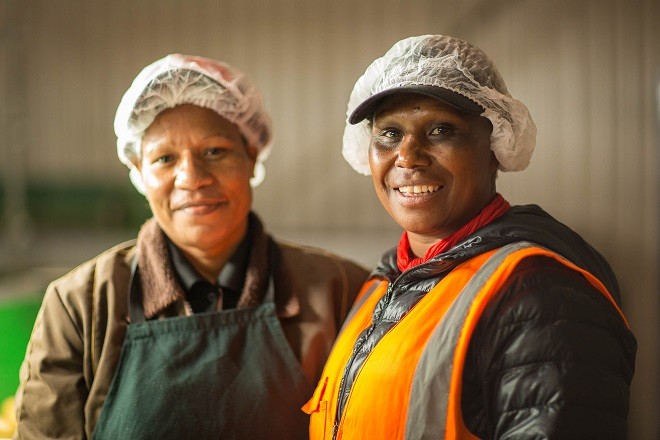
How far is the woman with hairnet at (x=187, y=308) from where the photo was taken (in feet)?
3.61

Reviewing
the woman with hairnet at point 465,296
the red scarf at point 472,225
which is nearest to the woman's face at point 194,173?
the woman with hairnet at point 465,296

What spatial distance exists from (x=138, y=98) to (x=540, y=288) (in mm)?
714

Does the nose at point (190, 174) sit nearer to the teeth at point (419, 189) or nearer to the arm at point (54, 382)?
the arm at point (54, 382)

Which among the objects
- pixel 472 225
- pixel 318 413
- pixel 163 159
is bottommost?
pixel 318 413

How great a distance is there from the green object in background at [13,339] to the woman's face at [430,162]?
0.84 m

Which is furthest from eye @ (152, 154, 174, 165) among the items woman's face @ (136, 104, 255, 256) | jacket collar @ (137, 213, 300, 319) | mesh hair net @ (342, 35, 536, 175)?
mesh hair net @ (342, 35, 536, 175)

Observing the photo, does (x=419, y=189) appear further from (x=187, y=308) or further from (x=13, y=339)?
(x=13, y=339)

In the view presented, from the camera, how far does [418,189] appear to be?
2.96 feet

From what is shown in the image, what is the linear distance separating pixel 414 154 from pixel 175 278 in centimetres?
52

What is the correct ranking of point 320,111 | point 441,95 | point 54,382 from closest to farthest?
point 441,95, point 54,382, point 320,111

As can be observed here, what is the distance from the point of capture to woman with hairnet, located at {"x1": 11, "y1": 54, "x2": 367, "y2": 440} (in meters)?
1.10

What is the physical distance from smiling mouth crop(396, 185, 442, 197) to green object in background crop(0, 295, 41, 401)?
0.86m

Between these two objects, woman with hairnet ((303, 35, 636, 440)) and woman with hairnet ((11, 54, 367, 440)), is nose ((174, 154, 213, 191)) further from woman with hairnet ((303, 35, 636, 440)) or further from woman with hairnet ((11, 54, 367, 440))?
woman with hairnet ((303, 35, 636, 440))

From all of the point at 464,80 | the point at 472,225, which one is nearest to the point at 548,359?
the point at 472,225
